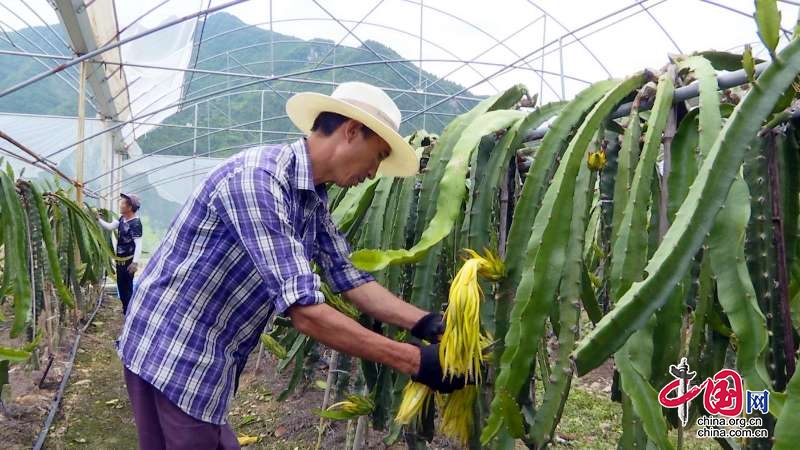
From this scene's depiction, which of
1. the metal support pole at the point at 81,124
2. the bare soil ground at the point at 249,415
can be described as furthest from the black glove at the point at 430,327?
the metal support pole at the point at 81,124

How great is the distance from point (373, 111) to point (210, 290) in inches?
21.9

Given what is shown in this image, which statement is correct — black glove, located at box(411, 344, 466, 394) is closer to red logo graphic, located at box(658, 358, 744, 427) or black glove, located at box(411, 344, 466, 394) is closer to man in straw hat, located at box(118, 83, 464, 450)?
man in straw hat, located at box(118, 83, 464, 450)

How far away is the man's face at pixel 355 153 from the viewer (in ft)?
4.46

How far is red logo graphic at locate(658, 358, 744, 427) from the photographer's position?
91 centimetres

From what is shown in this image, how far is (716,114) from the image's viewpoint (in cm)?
90

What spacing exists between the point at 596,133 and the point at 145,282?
3.53 ft

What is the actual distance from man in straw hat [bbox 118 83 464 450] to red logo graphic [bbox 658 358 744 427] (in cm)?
46

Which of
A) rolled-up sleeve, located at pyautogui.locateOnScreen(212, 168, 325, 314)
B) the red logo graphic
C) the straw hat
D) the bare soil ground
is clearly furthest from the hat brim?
the bare soil ground

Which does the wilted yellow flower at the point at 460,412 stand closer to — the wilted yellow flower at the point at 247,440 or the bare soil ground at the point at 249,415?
the bare soil ground at the point at 249,415

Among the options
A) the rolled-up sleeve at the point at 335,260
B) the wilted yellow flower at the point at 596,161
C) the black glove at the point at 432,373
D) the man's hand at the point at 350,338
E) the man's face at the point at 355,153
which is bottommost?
the black glove at the point at 432,373

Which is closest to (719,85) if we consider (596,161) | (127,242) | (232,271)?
(596,161)

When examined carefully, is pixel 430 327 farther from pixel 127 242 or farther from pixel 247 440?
pixel 127 242

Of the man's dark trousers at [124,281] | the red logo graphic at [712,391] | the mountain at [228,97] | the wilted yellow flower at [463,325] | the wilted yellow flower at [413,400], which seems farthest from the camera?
the mountain at [228,97]

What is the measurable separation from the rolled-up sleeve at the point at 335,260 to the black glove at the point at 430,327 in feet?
0.80
